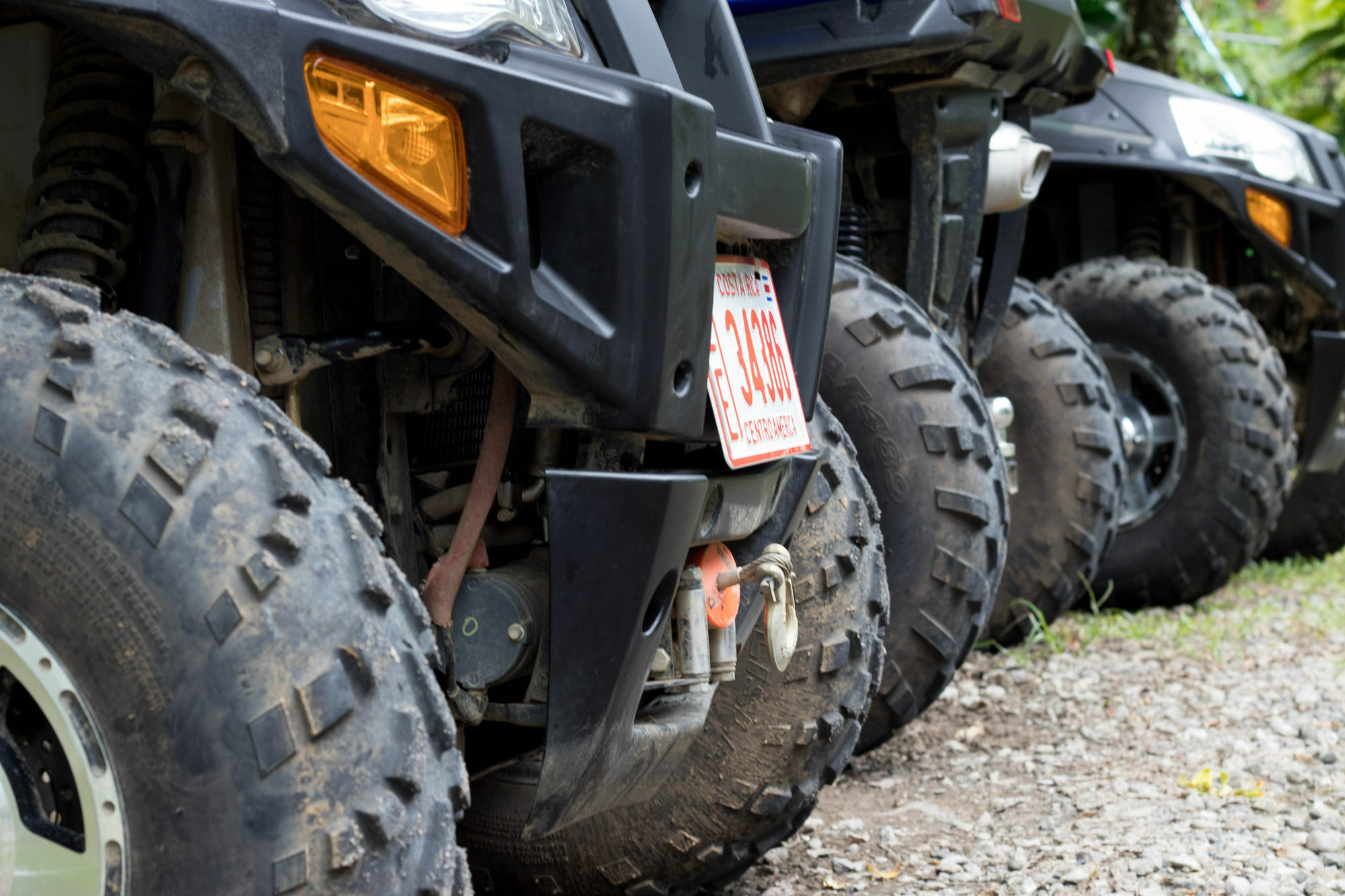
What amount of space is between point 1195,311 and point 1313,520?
69.9 inches

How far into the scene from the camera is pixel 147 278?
1.93m

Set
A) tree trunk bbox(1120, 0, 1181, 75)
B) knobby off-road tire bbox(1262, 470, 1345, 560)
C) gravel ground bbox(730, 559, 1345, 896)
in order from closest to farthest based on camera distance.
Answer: gravel ground bbox(730, 559, 1345, 896)
knobby off-road tire bbox(1262, 470, 1345, 560)
tree trunk bbox(1120, 0, 1181, 75)

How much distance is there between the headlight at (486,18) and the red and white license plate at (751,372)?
33 centimetres

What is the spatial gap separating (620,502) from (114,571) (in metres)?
0.58

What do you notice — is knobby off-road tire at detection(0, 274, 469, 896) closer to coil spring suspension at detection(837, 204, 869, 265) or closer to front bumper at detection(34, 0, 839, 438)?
front bumper at detection(34, 0, 839, 438)

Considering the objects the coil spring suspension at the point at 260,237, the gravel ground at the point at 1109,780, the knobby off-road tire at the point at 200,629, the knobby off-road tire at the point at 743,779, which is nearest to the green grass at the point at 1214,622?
the gravel ground at the point at 1109,780

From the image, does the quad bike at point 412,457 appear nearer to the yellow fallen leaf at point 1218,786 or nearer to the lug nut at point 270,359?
the lug nut at point 270,359

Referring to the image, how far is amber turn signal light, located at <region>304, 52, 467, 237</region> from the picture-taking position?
1483mm

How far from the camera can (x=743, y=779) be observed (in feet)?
7.94

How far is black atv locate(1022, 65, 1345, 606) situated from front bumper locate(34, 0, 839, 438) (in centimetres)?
396

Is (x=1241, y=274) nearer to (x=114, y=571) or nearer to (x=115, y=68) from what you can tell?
(x=115, y=68)

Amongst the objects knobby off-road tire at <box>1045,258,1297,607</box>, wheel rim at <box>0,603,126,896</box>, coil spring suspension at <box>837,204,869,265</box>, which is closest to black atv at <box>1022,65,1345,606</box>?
knobby off-road tire at <box>1045,258,1297,607</box>

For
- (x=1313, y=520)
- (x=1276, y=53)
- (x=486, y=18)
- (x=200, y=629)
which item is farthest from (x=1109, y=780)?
Answer: (x=1276, y=53)

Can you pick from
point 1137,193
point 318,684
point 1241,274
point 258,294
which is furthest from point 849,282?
point 1241,274
